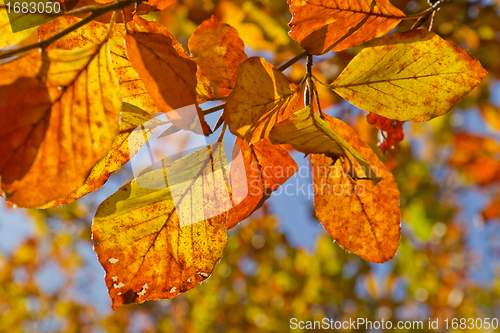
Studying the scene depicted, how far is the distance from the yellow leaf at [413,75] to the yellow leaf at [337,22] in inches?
1.4

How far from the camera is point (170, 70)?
34cm

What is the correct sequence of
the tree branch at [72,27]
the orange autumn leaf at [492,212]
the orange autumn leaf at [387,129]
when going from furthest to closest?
the orange autumn leaf at [492,212], the orange autumn leaf at [387,129], the tree branch at [72,27]

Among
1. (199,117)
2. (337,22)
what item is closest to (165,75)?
(199,117)

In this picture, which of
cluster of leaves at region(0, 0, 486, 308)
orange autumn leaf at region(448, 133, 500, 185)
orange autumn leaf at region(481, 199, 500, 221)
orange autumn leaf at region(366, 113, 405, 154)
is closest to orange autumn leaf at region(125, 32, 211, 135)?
cluster of leaves at region(0, 0, 486, 308)

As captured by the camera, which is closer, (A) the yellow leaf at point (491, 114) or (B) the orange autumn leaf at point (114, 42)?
(B) the orange autumn leaf at point (114, 42)

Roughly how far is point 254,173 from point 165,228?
5.9 inches

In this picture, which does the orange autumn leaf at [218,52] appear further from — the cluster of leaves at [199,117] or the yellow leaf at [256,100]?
the yellow leaf at [256,100]

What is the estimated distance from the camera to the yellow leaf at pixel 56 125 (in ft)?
0.95

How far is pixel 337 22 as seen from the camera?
446 mm

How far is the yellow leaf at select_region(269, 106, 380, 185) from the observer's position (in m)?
0.32

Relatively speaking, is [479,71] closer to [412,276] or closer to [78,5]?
[78,5]

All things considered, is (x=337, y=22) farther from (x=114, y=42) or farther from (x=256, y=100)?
(x=114, y=42)

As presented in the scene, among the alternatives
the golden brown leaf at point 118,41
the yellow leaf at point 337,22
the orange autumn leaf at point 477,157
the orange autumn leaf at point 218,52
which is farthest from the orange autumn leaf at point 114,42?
the orange autumn leaf at point 477,157

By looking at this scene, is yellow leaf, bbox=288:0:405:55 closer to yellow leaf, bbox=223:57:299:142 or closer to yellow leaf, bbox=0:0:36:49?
yellow leaf, bbox=223:57:299:142
